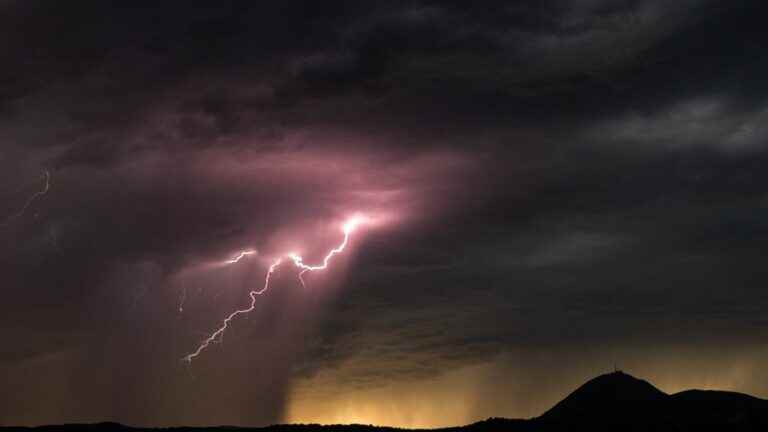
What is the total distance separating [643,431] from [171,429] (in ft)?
248

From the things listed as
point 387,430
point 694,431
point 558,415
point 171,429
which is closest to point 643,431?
point 694,431

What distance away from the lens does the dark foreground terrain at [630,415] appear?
15700 centimetres

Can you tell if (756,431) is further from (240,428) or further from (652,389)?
(240,428)

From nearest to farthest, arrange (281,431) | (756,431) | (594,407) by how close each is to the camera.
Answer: (756,431) < (281,431) < (594,407)

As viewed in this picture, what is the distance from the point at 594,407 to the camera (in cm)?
17438

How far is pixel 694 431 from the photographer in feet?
504

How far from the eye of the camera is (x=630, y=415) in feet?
550

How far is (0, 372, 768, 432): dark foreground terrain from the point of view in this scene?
15700 cm

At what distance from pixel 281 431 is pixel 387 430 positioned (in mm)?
18034

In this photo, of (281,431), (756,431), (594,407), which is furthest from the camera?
(594,407)

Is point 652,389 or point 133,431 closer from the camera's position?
point 133,431

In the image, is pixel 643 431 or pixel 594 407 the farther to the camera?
pixel 594 407

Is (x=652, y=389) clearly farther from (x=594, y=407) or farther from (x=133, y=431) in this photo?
(x=133, y=431)

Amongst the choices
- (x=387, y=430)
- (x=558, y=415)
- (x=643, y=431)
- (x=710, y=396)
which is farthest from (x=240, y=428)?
(x=710, y=396)
